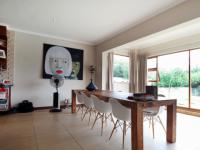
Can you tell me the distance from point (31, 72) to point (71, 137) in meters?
2.92

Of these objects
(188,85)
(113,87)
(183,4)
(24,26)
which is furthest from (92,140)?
(188,85)

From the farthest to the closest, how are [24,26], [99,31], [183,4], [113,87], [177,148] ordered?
[113,87] → [99,31] → [24,26] → [183,4] → [177,148]

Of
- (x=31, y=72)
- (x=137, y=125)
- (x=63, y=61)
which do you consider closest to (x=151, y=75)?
(x=63, y=61)

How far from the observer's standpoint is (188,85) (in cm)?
457

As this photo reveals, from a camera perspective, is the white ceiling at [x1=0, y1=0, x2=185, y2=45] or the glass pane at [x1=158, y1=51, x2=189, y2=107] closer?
the white ceiling at [x1=0, y1=0, x2=185, y2=45]

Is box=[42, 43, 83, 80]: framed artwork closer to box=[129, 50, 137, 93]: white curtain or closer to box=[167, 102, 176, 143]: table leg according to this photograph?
box=[129, 50, 137, 93]: white curtain

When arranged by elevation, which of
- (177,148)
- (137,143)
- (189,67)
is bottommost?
(177,148)

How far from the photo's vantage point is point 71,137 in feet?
7.62

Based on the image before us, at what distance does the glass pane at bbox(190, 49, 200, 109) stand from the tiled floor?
155cm

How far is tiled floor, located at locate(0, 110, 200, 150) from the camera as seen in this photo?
2000 millimetres

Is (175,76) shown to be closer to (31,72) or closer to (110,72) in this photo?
(110,72)

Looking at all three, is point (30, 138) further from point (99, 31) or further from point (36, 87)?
point (99, 31)

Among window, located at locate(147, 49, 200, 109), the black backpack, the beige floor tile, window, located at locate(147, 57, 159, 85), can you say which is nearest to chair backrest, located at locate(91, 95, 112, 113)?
the beige floor tile

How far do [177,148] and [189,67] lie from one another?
347cm
